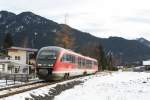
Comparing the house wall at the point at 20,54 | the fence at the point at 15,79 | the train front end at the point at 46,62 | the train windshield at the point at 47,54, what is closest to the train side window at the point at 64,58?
the train front end at the point at 46,62

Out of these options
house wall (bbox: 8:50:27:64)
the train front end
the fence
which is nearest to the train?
the train front end

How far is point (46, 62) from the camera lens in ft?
114

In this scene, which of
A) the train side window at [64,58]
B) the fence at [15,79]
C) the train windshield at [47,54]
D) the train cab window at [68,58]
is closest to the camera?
the fence at [15,79]

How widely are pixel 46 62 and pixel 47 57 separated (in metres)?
0.49

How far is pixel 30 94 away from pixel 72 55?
19.6 meters

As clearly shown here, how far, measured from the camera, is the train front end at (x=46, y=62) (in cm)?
3438

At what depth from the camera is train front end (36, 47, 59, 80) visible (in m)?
34.4

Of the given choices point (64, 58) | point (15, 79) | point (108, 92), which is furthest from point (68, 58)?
point (108, 92)

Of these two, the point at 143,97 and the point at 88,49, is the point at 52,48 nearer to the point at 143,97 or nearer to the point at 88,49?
the point at 143,97

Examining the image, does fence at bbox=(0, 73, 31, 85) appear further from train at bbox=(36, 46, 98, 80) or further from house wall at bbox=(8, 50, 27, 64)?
house wall at bbox=(8, 50, 27, 64)

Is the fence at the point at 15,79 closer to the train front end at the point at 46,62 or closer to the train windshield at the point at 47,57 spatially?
the train front end at the point at 46,62

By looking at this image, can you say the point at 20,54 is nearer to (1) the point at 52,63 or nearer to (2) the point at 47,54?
(2) the point at 47,54

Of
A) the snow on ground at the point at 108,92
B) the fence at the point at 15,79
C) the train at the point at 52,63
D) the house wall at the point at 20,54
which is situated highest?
the house wall at the point at 20,54

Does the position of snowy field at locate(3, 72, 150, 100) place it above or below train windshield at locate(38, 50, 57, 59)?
below
